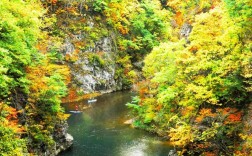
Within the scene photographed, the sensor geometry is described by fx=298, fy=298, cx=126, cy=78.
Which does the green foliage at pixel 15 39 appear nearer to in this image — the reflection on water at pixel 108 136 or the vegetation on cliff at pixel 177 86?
the vegetation on cliff at pixel 177 86

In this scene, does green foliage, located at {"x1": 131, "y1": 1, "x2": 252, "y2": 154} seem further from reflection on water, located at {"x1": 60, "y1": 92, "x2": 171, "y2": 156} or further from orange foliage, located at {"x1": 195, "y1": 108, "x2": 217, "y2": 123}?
reflection on water, located at {"x1": 60, "y1": 92, "x2": 171, "y2": 156}

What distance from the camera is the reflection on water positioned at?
83.7 ft

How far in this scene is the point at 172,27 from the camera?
222ft

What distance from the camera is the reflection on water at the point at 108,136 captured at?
83.7 feet

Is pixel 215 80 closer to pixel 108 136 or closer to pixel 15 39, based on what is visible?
pixel 108 136

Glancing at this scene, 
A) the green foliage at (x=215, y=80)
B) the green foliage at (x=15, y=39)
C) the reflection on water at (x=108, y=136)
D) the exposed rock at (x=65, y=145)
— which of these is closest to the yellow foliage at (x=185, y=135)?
the green foliage at (x=215, y=80)

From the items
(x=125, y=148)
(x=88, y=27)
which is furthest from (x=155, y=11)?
(x=125, y=148)

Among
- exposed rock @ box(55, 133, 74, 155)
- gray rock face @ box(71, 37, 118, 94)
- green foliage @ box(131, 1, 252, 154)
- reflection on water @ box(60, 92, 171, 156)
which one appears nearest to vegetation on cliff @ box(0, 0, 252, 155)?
green foliage @ box(131, 1, 252, 154)

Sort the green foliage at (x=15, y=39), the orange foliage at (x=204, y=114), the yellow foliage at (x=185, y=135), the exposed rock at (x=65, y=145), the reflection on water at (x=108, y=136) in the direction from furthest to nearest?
the reflection on water at (x=108, y=136), the exposed rock at (x=65, y=145), the yellow foliage at (x=185, y=135), the orange foliage at (x=204, y=114), the green foliage at (x=15, y=39)

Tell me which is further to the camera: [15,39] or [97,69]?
[97,69]

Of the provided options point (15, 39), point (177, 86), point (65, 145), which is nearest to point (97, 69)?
point (65, 145)

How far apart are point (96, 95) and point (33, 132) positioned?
84.7 ft

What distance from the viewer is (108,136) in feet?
95.9

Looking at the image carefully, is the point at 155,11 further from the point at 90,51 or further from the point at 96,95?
the point at 96,95
